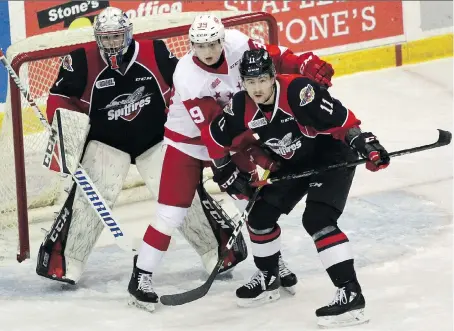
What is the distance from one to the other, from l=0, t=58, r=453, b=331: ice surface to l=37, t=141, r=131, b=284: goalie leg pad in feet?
0.28

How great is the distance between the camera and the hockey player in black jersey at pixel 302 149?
4.46 m

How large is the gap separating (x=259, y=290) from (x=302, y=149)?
593 millimetres

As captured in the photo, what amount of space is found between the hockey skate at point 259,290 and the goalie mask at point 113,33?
97 centimetres

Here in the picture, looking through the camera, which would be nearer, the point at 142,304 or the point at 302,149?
the point at 302,149

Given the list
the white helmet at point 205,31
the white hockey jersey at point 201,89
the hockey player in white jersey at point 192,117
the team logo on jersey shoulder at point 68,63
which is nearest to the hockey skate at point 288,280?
the hockey player in white jersey at point 192,117

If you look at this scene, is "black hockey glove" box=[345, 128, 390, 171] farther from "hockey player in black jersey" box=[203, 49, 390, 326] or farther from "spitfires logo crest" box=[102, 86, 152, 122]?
"spitfires logo crest" box=[102, 86, 152, 122]

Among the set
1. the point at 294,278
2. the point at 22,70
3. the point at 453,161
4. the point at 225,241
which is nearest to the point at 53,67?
the point at 22,70

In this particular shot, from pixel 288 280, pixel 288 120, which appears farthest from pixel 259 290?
pixel 288 120

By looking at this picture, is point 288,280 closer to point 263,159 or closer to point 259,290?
point 259,290

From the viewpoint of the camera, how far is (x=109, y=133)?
5.12 meters

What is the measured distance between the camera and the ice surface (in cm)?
469

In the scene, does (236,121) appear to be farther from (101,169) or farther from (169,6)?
(169,6)

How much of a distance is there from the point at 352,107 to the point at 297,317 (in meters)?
2.80

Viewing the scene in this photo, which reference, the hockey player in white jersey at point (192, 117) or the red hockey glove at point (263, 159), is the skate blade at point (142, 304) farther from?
the red hockey glove at point (263, 159)
